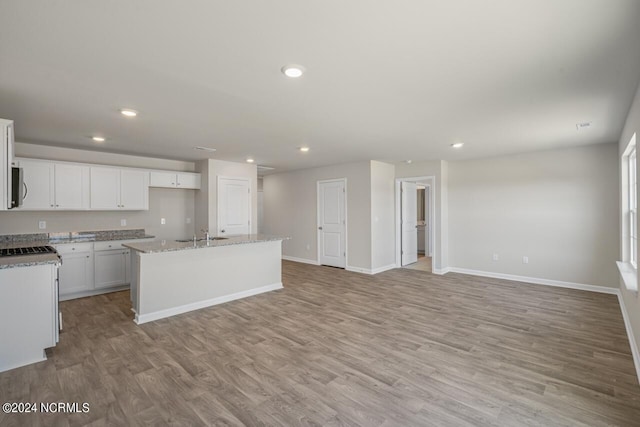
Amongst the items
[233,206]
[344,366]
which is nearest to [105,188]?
[233,206]

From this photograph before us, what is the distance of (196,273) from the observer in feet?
14.0

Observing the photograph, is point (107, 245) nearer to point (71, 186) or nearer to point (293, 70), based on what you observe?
point (71, 186)

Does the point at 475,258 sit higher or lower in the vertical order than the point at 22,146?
lower

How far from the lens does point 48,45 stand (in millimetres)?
1947

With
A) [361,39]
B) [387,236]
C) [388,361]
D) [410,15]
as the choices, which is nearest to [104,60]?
[361,39]

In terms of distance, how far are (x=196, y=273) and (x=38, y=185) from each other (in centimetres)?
274

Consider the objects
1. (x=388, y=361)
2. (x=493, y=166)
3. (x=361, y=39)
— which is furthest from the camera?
(x=493, y=166)

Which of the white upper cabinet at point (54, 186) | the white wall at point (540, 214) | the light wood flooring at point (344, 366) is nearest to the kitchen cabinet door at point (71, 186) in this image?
the white upper cabinet at point (54, 186)

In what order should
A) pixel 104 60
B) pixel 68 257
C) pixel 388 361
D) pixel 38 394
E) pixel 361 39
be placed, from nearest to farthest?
pixel 361 39 → pixel 104 60 → pixel 38 394 → pixel 388 361 → pixel 68 257

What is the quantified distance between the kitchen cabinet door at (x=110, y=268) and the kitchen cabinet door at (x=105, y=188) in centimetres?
80

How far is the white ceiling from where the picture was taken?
5.40ft

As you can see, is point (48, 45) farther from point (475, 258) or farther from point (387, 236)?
point (475, 258)

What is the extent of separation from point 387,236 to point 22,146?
6659 mm

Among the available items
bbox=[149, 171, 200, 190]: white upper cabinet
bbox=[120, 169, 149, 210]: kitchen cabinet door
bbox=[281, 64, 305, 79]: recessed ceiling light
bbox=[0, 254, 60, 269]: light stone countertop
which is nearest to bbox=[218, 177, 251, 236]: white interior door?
bbox=[149, 171, 200, 190]: white upper cabinet
